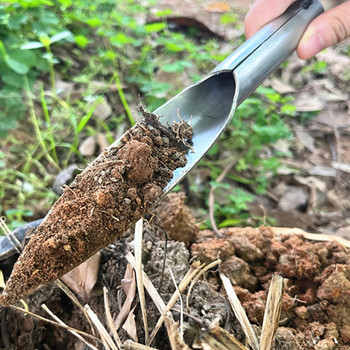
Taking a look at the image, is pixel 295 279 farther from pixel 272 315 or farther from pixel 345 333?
pixel 272 315

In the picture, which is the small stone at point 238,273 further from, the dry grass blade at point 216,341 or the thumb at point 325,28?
the thumb at point 325,28

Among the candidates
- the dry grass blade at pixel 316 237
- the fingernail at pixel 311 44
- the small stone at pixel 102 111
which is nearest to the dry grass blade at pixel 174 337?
the dry grass blade at pixel 316 237

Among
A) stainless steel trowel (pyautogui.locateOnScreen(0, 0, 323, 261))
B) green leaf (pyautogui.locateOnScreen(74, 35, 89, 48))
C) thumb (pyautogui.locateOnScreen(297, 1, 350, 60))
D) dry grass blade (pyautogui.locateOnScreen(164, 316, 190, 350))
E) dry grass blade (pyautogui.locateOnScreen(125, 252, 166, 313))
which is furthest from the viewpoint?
green leaf (pyautogui.locateOnScreen(74, 35, 89, 48))

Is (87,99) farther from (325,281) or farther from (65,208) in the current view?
(325,281)

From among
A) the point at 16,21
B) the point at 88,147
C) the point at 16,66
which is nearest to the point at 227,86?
the point at 88,147

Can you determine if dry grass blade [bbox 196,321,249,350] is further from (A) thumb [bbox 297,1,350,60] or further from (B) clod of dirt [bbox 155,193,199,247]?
(A) thumb [bbox 297,1,350,60]

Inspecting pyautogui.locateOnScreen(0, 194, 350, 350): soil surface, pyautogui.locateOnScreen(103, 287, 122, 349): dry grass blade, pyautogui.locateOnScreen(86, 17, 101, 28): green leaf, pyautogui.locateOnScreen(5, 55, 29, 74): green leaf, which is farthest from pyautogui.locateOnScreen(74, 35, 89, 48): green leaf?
pyautogui.locateOnScreen(103, 287, 122, 349): dry grass blade
